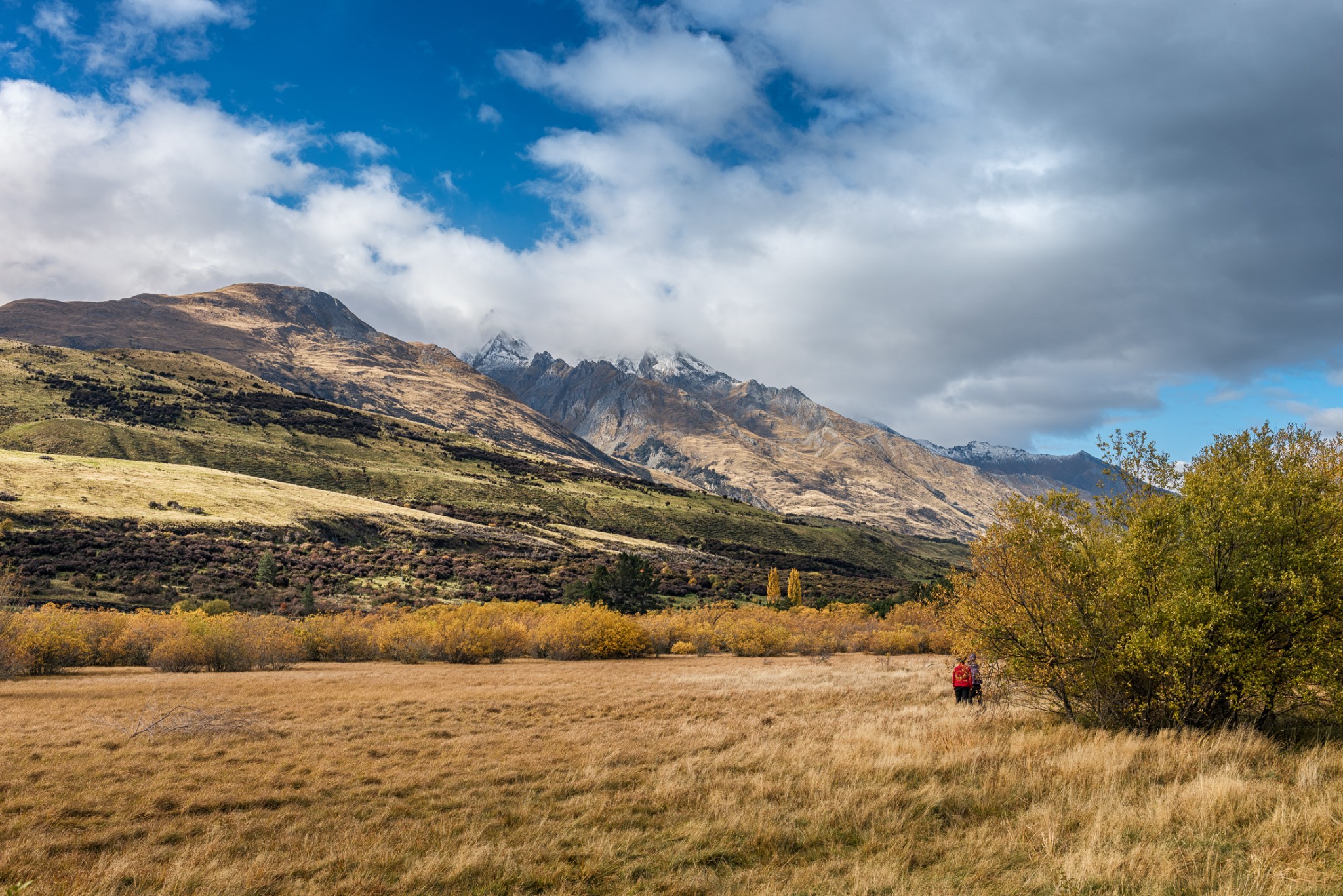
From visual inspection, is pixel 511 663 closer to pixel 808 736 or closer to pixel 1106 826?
pixel 808 736

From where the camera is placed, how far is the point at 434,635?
43.3m

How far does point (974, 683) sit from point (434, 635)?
35.4 metres

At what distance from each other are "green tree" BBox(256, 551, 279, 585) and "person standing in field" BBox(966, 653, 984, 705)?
6481 centimetres

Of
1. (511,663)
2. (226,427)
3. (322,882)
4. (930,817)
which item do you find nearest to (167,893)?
(322,882)

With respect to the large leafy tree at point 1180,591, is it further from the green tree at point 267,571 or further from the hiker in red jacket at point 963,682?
the green tree at point 267,571

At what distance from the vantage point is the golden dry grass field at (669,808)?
24.2 feet

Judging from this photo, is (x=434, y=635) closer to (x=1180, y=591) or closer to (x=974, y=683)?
(x=974, y=683)

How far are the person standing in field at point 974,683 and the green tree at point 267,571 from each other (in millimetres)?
64812

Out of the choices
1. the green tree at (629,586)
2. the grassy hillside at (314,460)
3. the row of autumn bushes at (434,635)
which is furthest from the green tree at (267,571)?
the grassy hillside at (314,460)

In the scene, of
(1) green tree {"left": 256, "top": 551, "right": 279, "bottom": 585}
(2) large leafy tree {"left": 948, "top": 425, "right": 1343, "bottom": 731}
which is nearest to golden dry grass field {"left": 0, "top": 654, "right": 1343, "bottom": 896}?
(2) large leafy tree {"left": 948, "top": 425, "right": 1343, "bottom": 731}

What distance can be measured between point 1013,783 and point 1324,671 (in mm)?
6275

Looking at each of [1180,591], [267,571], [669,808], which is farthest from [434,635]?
[1180,591]

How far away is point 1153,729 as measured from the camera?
13.5 metres

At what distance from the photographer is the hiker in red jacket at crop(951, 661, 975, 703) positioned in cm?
1989
